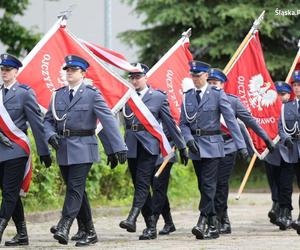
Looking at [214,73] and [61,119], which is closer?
[61,119]

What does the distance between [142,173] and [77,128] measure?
57.9 inches

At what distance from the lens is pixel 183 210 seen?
20750 millimetres

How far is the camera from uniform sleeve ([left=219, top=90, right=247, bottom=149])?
564 inches

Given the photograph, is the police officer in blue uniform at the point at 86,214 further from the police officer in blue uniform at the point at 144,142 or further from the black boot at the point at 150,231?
the black boot at the point at 150,231

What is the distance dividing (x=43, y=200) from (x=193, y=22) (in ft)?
41.7

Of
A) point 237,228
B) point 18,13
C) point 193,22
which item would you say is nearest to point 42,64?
point 237,228

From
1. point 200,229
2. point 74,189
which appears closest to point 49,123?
point 74,189

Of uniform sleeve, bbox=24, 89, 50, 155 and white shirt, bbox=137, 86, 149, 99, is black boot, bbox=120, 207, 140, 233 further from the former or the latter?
white shirt, bbox=137, 86, 149, 99

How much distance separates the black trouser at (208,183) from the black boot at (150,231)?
695 mm

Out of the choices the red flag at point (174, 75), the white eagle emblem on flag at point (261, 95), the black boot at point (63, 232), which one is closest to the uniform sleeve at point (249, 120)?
the red flag at point (174, 75)

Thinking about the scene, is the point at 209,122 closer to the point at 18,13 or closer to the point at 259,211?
the point at 259,211

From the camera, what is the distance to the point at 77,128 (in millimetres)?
13094

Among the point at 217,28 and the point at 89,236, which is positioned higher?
the point at 217,28

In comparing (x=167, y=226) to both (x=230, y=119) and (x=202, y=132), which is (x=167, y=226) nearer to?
(x=202, y=132)
